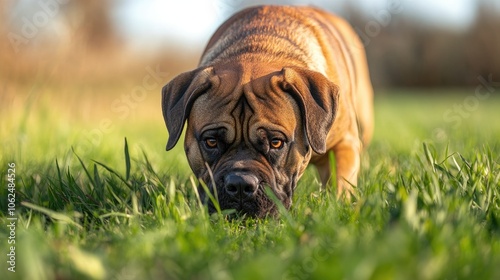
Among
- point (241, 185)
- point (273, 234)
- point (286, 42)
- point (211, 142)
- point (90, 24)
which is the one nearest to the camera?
point (273, 234)

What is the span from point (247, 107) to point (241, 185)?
57 centimetres

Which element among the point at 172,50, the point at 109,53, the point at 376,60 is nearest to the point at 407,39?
the point at 376,60

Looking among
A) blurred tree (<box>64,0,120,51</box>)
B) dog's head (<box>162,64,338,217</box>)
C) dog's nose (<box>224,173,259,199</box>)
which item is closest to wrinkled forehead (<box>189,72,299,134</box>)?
dog's head (<box>162,64,338,217</box>)

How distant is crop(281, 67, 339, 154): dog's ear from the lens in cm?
354

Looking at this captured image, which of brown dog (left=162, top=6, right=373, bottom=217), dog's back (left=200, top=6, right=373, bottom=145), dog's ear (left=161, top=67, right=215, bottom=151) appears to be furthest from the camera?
dog's back (left=200, top=6, right=373, bottom=145)

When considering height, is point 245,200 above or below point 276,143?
below

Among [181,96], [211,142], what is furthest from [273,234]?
[181,96]

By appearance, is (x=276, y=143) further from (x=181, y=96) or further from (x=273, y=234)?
(x=273, y=234)

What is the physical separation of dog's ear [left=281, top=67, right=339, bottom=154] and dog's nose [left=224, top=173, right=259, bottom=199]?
486 millimetres

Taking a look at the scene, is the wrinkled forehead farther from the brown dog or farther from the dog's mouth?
the dog's mouth

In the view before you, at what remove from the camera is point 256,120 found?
11.6ft

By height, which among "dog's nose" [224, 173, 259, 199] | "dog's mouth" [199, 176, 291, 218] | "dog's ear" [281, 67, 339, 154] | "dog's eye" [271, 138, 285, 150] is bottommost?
"dog's mouth" [199, 176, 291, 218]

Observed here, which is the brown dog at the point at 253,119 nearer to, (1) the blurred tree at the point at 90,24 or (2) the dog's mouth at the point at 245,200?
(2) the dog's mouth at the point at 245,200

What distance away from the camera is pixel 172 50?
1852 cm
